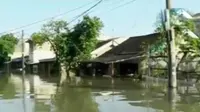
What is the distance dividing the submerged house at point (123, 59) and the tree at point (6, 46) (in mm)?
39888

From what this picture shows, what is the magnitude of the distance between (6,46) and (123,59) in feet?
178

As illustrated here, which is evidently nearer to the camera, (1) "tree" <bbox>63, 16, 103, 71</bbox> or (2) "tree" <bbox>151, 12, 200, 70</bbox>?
(2) "tree" <bbox>151, 12, 200, 70</bbox>

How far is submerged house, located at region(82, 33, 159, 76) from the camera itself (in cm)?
4556

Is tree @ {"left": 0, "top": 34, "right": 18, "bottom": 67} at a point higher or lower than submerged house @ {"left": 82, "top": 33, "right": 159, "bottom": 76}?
higher

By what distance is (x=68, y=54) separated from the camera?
59719mm

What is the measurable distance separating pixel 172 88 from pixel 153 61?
1528 cm

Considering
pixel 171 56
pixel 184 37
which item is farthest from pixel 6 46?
pixel 171 56

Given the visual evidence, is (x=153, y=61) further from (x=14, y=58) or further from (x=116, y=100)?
(x=14, y=58)

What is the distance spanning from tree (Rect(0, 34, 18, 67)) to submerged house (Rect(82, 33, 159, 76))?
39888mm

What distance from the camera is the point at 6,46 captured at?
95.2 m

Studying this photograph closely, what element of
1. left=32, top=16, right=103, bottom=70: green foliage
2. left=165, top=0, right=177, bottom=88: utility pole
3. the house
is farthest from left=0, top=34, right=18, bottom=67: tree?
left=165, top=0, right=177, bottom=88: utility pole

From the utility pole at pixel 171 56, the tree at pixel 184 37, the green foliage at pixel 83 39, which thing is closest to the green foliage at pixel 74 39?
the green foliage at pixel 83 39

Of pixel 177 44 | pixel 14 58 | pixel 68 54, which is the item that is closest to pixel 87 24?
pixel 68 54

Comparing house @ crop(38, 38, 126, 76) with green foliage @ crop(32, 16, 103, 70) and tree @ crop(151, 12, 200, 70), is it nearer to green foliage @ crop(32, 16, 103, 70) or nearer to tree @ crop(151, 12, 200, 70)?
green foliage @ crop(32, 16, 103, 70)
